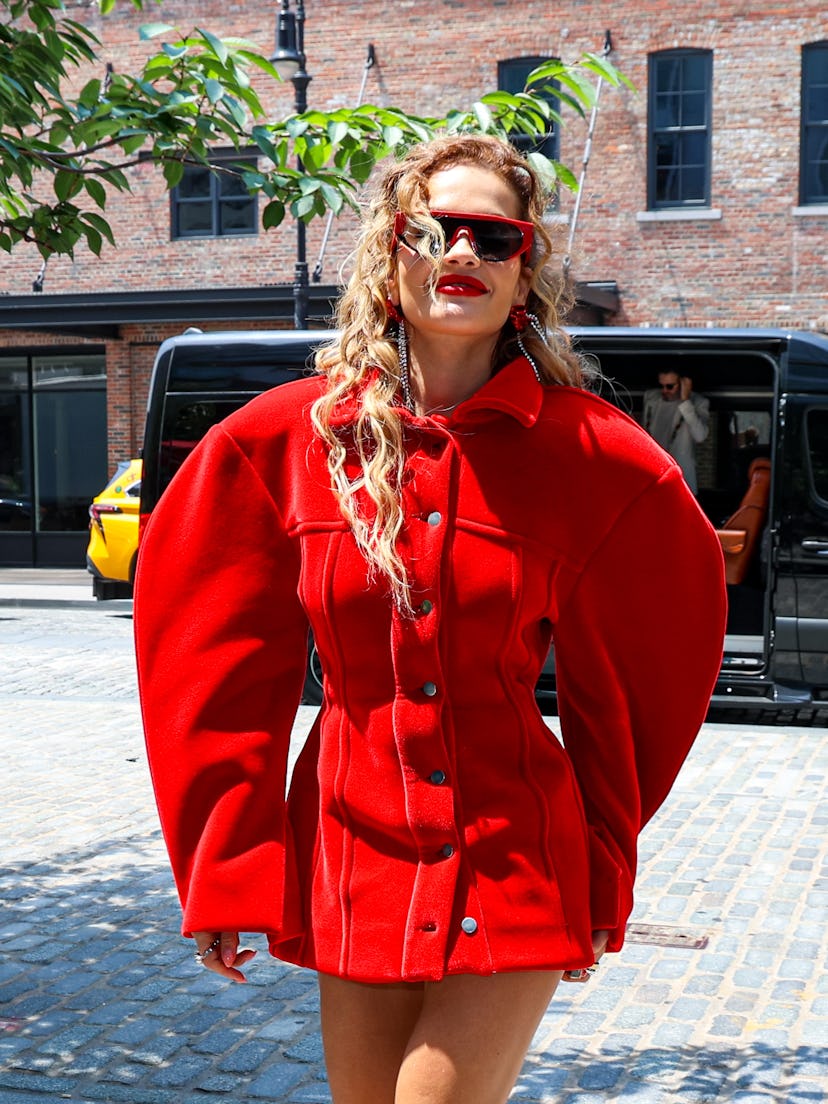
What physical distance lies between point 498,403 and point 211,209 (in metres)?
21.9

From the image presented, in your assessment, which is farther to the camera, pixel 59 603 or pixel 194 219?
pixel 194 219

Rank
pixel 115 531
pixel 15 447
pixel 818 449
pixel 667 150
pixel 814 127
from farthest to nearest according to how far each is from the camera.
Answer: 1. pixel 15 447
2. pixel 667 150
3. pixel 814 127
4. pixel 115 531
5. pixel 818 449

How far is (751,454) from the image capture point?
13438 mm

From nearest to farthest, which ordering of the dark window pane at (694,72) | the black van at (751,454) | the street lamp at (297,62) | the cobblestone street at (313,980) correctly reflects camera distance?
the cobblestone street at (313,980) < the black van at (751,454) < the street lamp at (297,62) < the dark window pane at (694,72)

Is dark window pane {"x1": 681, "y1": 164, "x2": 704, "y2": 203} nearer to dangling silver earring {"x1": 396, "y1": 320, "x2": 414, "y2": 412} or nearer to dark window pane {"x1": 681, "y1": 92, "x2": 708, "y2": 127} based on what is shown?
dark window pane {"x1": 681, "y1": 92, "x2": 708, "y2": 127}

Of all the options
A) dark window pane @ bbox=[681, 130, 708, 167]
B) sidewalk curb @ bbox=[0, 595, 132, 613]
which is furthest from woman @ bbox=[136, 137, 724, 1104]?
dark window pane @ bbox=[681, 130, 708, 167]

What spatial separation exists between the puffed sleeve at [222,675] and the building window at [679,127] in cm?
1964

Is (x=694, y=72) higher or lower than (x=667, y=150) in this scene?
higher

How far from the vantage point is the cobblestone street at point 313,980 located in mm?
4070

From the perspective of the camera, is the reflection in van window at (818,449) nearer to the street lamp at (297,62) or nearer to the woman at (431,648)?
the street lamp at (297,62)

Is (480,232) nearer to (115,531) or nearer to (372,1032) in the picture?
(372,1032)

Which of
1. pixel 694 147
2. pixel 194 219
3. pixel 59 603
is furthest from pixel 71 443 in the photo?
pixel 694 147

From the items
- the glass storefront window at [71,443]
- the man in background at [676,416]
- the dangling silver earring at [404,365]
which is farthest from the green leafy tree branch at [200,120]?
the glass storefront window at [71,443]

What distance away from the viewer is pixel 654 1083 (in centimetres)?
407
